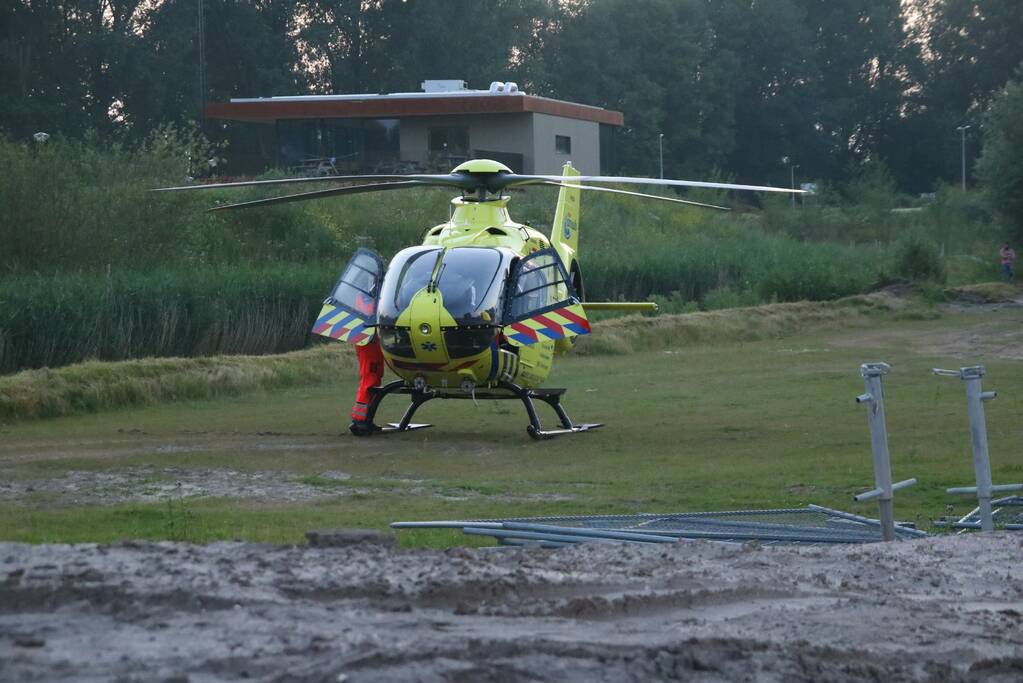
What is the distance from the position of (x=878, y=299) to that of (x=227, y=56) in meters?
37.9

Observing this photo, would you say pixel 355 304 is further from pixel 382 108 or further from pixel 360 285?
pixel 382 108

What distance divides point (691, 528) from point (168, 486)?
5.23m

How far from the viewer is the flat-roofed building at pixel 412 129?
46.7m

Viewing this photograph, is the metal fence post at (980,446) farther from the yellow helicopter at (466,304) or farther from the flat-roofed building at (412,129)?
the flat-roofed building at (412,129)

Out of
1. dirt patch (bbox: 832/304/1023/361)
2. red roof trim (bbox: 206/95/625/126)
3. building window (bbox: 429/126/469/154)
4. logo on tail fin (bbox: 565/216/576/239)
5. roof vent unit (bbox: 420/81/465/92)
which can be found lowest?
dirt patch (bbox: 832/304/1023/361)

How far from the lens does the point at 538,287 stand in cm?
1561

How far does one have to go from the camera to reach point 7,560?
587 centimetres

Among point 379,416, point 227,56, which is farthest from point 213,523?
point 227,56

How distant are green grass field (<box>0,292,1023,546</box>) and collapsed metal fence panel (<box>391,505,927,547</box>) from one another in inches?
23.7

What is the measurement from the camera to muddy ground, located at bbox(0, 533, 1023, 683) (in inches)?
186

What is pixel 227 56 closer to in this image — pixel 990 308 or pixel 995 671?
pixel 990 308

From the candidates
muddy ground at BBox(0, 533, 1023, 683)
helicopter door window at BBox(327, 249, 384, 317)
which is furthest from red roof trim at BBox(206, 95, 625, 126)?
muddy ground at BBox(0, 533, 1023, 683)

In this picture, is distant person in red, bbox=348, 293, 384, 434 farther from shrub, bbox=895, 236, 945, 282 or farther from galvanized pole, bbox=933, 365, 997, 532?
shrub, bbox=895, 236, 945, 282

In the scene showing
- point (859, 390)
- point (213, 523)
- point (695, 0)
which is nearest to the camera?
point (213, 523)
